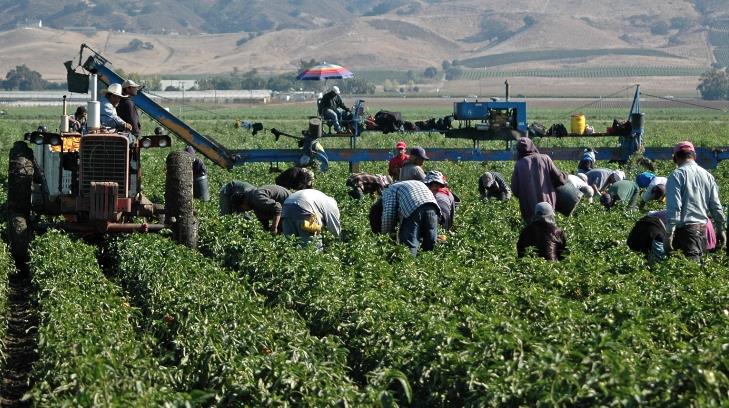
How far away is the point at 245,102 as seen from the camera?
113 m

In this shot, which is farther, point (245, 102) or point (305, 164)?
point (245, 102)

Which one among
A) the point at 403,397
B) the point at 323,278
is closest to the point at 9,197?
the point at 323,278

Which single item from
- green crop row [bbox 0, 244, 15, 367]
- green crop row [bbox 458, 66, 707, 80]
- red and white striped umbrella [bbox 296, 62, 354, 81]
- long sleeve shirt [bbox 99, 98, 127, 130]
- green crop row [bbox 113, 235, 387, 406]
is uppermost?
green crop row [bbox 458, 66, 707, 80]

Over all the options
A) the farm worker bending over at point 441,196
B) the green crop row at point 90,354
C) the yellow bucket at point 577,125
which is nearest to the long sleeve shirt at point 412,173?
the farm worker bending over at point 441,196

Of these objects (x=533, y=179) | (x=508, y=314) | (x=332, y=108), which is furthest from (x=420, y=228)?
(x=332, y=108)

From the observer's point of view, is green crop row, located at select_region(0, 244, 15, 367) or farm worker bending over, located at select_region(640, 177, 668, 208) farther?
farm worker bending over, located at select_region(640, 177, 668, 208)

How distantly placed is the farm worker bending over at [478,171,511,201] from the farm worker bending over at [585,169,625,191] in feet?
4.60

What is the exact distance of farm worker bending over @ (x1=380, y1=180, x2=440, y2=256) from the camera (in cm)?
1488

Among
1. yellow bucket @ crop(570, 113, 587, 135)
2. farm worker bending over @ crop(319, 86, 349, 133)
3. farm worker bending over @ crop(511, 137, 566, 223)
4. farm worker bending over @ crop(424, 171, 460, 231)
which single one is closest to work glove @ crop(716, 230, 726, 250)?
farm worker bending over @ crop(511, 137, 566, 223)

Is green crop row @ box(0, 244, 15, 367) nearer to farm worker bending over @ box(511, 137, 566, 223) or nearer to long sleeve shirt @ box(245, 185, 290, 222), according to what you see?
long sleeve shirt @ box(245, 185, 290, 222)

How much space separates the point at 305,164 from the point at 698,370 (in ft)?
56.6

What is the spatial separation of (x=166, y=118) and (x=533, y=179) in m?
8.77

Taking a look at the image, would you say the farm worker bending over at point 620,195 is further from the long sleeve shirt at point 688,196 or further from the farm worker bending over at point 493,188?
the long sleeve shirt at point 688,196

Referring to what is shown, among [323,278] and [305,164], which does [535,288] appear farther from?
[305,164]
